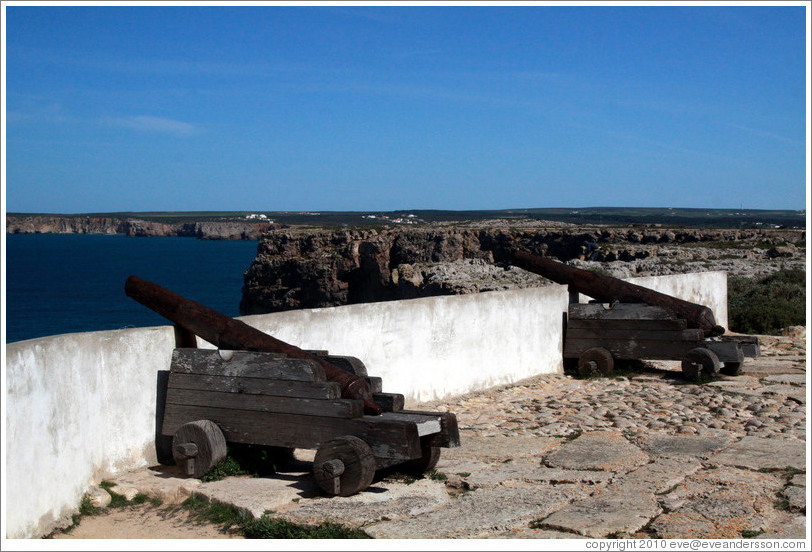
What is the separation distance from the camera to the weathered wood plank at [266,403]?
558 centimetres

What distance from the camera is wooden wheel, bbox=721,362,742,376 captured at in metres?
10.3

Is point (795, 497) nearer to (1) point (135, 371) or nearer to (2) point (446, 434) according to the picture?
(2) point (446, 434)

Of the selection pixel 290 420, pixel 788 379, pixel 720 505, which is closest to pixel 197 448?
pixel 290 420

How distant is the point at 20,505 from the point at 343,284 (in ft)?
186

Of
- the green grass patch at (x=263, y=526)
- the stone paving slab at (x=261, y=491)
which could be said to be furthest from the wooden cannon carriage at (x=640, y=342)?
the green grass patch at (x=263, y=526)

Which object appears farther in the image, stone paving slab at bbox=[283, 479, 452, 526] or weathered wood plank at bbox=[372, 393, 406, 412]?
weathered wood plank at bbox=[372, 393, 406, 412]

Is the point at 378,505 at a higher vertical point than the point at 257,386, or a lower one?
lower

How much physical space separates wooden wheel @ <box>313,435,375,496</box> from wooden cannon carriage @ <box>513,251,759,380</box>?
5.68 metres

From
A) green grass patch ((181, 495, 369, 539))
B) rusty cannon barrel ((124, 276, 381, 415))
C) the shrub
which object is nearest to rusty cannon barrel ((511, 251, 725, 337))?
the shrub

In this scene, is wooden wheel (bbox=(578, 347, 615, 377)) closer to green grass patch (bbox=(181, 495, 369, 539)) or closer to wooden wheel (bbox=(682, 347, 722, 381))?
wooden wheel (bbox=(682, 347, 722, 381))

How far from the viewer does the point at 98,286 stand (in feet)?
299

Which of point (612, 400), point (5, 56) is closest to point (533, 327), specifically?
point (612, 400)

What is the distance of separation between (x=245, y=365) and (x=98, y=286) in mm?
90354

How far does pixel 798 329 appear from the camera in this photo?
47.0ft
